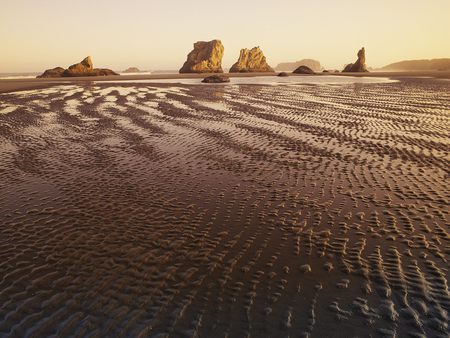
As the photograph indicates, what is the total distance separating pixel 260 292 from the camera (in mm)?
6531

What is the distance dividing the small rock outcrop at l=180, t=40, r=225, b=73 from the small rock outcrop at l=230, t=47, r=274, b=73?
30.9 feet

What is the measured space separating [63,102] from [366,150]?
34.1m

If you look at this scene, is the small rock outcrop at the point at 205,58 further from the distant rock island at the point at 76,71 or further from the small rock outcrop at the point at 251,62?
the distant rock island at the point at 76,71

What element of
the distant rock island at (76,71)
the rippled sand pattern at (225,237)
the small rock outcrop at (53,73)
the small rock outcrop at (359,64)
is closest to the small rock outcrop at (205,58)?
the distant rock island at (76,71)

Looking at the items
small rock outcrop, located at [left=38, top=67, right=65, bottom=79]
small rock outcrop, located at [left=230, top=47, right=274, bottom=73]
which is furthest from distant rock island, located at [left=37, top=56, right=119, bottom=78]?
small rock outcrop, located at [left=230, top=47, right=274, bottom=73]

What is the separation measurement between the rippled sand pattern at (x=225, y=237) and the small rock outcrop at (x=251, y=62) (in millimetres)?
141944

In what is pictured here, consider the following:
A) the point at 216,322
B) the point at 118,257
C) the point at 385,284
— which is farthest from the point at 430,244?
the point at 118,257

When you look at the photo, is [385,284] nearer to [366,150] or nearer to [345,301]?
[345,301]

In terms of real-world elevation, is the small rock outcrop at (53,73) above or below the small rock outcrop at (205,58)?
below

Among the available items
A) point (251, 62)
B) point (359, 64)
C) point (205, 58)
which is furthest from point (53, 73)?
point (359, 64)

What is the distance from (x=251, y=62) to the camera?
159625mm

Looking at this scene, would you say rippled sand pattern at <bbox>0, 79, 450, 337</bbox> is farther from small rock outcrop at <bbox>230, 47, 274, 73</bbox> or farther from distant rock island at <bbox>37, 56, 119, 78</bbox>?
small rock outcrop at <bbox>230, 47, 274, 73</bbox>

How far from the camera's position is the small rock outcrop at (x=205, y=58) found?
140m

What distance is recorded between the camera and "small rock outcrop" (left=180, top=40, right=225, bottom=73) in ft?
461
